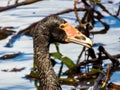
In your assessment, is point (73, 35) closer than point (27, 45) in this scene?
Yes

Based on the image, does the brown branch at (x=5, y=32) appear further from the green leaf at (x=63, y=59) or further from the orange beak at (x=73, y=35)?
the orange beak at (x=73, y=35)

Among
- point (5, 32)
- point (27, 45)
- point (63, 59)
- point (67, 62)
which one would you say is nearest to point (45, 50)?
point (63, 59)

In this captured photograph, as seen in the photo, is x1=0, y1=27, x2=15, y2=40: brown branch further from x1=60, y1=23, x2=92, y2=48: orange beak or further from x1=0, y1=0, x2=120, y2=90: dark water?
x1=60, y1=23, x2=92, y2=48: orange beak

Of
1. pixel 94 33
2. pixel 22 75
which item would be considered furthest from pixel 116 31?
pixel 22 75

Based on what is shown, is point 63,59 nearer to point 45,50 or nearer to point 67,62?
point 67,62

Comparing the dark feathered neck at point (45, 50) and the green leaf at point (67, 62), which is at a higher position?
the dark feathered neck at point (45, 50)

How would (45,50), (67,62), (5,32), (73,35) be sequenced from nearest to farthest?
(73,35), (45,50), (67,62), (5,32)

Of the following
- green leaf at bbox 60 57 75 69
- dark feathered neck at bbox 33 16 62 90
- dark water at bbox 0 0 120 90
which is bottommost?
dark water at bbox 0 0 120 90

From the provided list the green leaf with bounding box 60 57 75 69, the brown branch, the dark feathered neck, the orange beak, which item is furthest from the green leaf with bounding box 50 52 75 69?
the brown branch

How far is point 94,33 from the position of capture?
9078mm

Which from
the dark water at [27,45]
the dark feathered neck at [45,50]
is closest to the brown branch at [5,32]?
the dark water at [27,45]

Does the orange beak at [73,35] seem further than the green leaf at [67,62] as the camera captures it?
No

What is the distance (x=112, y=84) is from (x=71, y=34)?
53.2 inches

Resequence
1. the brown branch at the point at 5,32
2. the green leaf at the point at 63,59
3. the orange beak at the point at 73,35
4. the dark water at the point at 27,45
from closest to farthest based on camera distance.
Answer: the orange beak at the point at 73,35 → the green leaf at the point at 63,59 → the dark water at the point at 27,45 → the brown branch at the point at 5,32
